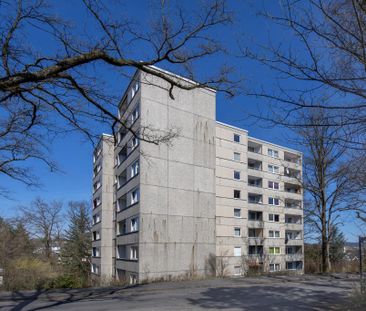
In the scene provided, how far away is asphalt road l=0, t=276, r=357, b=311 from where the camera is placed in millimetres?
12594

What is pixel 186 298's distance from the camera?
14602mm

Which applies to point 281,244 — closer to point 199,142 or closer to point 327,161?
point 199,142

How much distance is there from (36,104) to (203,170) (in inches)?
1218

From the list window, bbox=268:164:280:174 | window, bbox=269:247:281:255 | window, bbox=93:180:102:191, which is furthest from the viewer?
window, bbox=268:164:280:174

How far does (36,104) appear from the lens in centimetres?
922

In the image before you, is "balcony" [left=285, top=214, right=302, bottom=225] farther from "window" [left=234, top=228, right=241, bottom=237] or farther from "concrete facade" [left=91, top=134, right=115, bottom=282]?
"concrete facade" [left=91, top=134, right=115, bottom=282]

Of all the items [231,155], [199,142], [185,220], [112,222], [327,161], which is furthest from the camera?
[231,155]

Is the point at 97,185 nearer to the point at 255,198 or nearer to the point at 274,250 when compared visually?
the point at 255,198

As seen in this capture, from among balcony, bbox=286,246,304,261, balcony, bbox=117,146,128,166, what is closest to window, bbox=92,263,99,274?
balcony, bbox=117,146,128,166

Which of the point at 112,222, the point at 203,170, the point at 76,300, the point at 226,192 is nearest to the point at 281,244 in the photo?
the point at 226,192

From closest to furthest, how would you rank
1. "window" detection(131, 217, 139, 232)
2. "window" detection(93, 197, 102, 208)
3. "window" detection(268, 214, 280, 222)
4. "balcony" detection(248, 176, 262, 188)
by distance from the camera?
"window" detection(131, 217, 139, 232), "window" detection(93, 197, 102, 208), "balcony" detection(248, 176, 262, 188), "window" detection(268, 214, 280, 222)

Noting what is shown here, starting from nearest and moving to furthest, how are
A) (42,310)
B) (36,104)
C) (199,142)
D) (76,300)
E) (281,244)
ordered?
(36,104) → (42,310) → (76,300) → (199,142) → (281,244)

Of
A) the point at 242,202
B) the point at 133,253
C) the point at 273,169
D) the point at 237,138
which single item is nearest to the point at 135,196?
the point at 133,253

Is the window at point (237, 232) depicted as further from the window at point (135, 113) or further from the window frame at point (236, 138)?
the window at point (135, 113)
